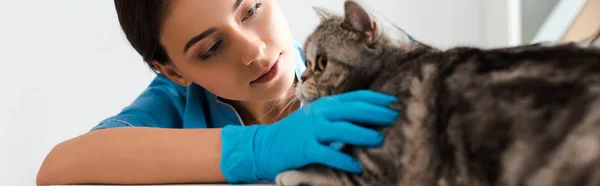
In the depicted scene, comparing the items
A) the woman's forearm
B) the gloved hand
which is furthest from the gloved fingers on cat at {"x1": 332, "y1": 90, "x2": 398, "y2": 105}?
the woman's forearm

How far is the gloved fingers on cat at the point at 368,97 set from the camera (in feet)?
2.67

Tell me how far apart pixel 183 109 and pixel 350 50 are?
762mm

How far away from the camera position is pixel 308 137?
2.89 feet

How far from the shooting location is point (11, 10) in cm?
185

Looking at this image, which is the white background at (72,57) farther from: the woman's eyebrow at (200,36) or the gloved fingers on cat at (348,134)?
the gloved fingers on cat at (348,134)

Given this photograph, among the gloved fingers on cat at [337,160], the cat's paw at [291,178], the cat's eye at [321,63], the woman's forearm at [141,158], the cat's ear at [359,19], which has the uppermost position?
the cat's ear at [359,19]

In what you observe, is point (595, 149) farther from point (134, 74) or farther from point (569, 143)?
point (134, 74)

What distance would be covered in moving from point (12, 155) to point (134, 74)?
1.84ft

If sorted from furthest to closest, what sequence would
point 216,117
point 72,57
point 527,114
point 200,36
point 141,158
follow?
point 72,57 → point 216,117 → point 200,36 → point 141,158 → point 527,114

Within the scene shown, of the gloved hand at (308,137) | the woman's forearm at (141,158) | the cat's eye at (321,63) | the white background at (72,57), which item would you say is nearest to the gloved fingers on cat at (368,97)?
the gloved hand at (308,137)

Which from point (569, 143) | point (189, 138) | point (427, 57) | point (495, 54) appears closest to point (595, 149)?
point (569, 143)

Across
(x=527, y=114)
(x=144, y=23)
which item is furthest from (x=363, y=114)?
(x=144, y=23)

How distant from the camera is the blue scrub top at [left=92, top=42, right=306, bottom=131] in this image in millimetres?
1418

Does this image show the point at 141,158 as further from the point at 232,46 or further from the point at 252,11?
the point at 252,11
